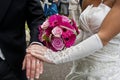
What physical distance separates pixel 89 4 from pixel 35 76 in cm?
85

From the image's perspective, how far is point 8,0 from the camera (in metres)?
2.03

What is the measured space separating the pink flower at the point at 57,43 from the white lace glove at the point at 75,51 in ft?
0.11

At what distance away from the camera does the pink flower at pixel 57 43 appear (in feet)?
6.32

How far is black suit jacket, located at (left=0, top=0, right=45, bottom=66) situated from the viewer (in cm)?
204

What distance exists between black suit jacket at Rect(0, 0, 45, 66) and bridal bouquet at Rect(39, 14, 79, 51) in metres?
0.08

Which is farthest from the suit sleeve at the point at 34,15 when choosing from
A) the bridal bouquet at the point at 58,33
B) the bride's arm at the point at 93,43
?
the bride's arm at the point at 93,43

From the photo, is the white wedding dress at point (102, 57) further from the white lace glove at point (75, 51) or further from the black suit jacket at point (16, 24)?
the black suit jacket at point (16, 24)

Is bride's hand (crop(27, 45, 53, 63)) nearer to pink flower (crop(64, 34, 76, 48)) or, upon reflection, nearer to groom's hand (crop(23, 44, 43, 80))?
groom's hand (crop(23, 44, 43, 80))

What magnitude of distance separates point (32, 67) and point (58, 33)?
11.5 inches

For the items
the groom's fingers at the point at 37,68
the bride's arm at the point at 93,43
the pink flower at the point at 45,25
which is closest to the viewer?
the groom's fingers at the point at 37,68

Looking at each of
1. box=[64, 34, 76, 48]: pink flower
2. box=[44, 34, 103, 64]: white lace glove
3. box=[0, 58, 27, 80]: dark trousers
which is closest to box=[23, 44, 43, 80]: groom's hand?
box=[44, 34, 103, 64]: white lace glove

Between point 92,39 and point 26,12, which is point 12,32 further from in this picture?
point 92,39

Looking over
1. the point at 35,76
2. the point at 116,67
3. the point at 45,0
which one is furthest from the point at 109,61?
the point at 45,0

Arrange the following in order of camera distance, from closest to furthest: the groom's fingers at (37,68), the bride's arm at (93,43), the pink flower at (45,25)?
the groom's fingers at (37,68) → the bride's arm at (93,43) → the pink flower at (45,25)
